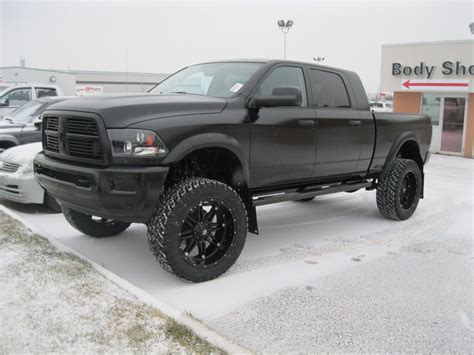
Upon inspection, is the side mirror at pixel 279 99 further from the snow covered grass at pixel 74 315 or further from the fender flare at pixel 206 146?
the snow covered grass at pixel 74 315

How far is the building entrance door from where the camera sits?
16.4 m

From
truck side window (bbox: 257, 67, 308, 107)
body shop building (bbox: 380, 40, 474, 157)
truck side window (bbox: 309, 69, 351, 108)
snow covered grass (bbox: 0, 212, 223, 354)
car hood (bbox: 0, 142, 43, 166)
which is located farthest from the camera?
body shop building (bbox: 380, 40, 474, 157)

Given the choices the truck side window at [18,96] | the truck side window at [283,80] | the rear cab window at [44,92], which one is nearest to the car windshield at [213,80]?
the truck side window at [283,80]

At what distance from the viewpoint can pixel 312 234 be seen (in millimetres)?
6125

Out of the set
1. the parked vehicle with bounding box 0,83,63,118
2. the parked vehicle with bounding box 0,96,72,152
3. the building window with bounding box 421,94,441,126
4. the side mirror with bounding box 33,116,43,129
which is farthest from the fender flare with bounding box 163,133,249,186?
the building window with bounding box 421,94,441,126

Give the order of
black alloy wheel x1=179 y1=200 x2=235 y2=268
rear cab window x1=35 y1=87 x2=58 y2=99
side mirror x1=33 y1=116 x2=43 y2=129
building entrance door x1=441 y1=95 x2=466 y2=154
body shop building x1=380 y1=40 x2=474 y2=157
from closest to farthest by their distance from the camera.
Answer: black alloy wheel x1=179 y1=200 x2=235 y2=268 < side mirror x1=33 y1=116 x2=43 y2=129 < rear cab window x1=35 y1=87 x2=58 y2=99 < body shop building x1=380 y1=40 x2=474 y2=157 < building entrance door x1=441 y1=95 x2=466 y2=154

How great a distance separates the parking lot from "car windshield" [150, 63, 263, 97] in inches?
68.1

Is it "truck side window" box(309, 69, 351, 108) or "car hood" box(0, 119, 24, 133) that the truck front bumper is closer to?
"truck side window" box(309, 69, 351, 108)

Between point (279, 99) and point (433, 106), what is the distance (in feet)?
46.6

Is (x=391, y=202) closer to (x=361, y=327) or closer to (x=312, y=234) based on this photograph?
(x=312, y=234)

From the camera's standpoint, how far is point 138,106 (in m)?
3.98

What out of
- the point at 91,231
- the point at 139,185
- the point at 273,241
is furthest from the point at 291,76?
the point at 91,231

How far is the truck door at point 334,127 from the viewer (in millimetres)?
5438

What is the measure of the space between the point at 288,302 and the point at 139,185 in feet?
4.93
